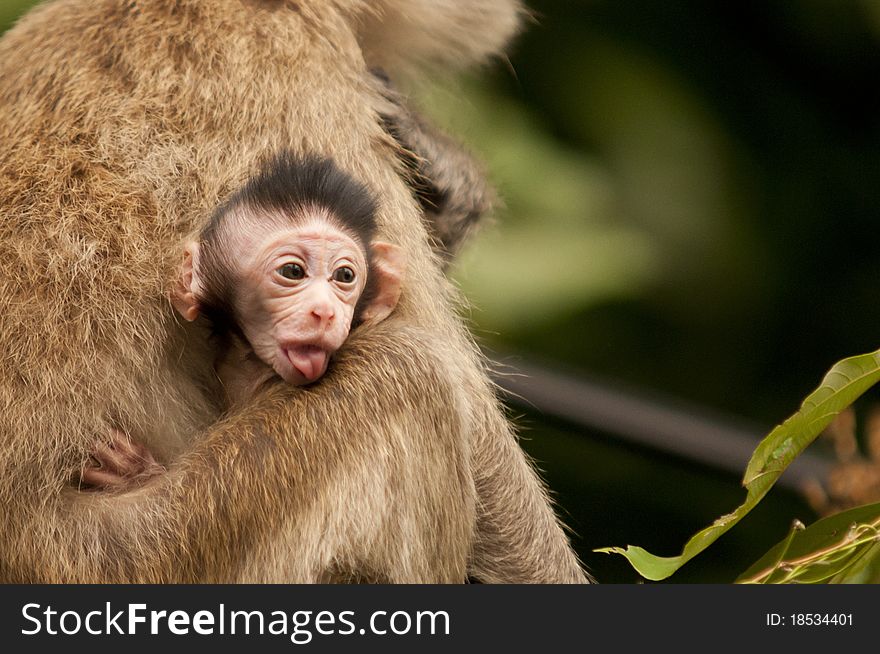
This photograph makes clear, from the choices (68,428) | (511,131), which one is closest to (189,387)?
(68,428)

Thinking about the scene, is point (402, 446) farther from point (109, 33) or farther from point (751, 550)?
point (751, 550)

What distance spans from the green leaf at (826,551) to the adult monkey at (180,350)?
103 centimetres

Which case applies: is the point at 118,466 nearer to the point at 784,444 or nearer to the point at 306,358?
the point at 306,358

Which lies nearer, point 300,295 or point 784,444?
point 784,444

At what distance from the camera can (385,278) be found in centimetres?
450

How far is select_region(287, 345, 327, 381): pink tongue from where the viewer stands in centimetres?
418

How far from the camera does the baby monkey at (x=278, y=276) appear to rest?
4.14 metres

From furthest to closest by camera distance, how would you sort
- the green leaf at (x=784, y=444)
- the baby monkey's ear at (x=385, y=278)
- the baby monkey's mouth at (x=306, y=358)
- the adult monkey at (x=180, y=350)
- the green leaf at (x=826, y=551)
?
the baby monkey's ear at (x=385, y=278), the baby monkey's mouth at (x=306, y=358), the adult monkey at (x=180, y=350), the green leaf at (x=826, y=551), the green leaf at (x=784, y=444)

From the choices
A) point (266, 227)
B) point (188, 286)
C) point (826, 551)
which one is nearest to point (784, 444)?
point (826, 551)

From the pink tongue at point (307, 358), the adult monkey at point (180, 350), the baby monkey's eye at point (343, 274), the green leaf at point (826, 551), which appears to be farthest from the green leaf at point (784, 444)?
the baby monkey's eye at point (343, 274)

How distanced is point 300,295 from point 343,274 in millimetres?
191

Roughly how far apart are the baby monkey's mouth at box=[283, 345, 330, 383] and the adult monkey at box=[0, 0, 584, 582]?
0.10 meters

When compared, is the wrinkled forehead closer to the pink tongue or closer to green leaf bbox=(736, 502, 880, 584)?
the pink tongue

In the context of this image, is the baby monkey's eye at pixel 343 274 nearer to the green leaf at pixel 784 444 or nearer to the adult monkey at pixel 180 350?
the adult monkey at pixel 180 350
